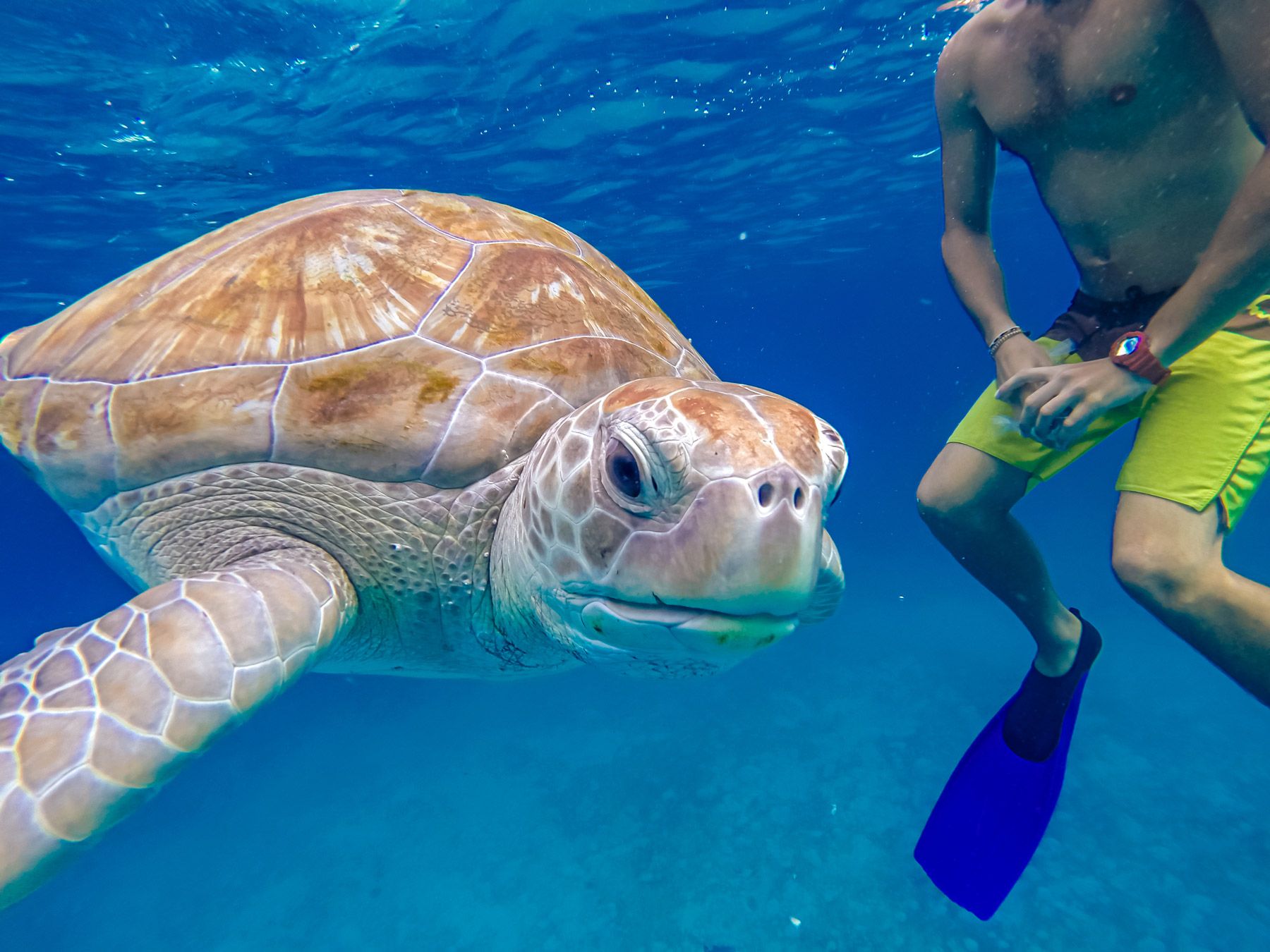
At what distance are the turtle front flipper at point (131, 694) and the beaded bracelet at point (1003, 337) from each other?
8.41 ft

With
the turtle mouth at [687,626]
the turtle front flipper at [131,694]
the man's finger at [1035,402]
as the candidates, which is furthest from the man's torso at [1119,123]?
the turtle front flipper at [131,694]

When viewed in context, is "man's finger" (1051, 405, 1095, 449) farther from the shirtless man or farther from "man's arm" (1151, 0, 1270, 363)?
"man's arm" (1151, 0, 1270, 363)

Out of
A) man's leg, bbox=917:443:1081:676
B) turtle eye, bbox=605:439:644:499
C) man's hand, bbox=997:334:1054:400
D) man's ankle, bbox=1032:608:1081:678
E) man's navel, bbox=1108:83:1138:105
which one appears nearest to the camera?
turtle eye, bbox=605:439:644:499

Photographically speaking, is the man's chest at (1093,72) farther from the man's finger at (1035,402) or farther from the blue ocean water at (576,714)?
the blue ocean water at (576,714)

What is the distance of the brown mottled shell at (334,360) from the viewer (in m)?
2.22

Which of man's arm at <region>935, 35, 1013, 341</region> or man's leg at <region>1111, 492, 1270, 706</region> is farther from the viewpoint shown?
man's arm at <region>935, 35, 1013, 341</region>

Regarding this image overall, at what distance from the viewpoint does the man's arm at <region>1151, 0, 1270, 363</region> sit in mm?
1729

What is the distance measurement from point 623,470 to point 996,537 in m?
1.91

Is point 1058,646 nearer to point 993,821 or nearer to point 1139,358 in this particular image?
point 993,821

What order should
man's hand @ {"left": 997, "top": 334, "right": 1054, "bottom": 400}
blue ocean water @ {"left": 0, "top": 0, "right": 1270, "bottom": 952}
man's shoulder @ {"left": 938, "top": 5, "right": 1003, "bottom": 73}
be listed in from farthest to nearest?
blue ocean water @ {"left": 0, "top": 0, "right": 1270, "bottom": 952} → man's shoulder @ {"left": 938, "top": 5, "right": 1003, "bottom": 73} → man's hand @ {"left": 997, "top": 334, "right": 1054, "bottom": 400}

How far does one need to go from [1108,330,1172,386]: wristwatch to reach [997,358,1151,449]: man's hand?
2 cm

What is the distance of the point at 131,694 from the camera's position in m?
1.68

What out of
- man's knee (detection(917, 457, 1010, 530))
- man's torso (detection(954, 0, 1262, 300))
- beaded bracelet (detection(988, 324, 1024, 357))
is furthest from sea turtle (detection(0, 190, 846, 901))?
man's torso (detection(954, 0, 1262, 300))

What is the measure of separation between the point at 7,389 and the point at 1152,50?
4.38 m
